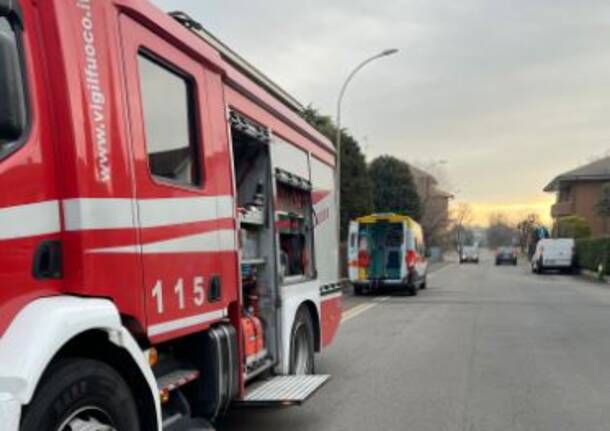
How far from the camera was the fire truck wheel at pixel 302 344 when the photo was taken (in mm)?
7536

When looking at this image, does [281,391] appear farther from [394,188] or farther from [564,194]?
[564,194]

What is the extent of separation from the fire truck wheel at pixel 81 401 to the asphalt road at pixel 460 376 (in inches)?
118

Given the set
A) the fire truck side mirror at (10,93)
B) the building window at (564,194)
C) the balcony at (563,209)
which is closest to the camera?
the fire truck side mirror at (10,93)

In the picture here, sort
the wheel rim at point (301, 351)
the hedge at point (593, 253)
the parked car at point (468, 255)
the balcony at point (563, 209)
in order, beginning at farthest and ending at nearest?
the parked car at point (468, 255)
the balcony at point (563, 209)
the hedge at point (593, 253)
the wheel rim at point (301, 351)

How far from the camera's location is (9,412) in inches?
117

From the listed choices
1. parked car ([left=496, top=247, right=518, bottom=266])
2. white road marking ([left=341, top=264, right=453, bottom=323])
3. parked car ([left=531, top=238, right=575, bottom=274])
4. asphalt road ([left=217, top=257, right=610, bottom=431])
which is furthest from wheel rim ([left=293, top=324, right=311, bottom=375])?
parked car ([left=496, top=247, right=518, bottom=266])

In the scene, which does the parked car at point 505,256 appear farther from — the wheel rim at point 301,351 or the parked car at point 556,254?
the wheel rim at point 301,351

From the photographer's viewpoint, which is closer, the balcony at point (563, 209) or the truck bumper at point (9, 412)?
the truck bumper at point (9, 412)

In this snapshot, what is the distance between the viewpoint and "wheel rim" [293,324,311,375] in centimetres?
774

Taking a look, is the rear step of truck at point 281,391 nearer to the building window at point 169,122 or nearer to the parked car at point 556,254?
the building window at point 169,122

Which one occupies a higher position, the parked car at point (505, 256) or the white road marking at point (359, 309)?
the white road marking at point (359, 309)

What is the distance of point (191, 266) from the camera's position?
15.6 feet

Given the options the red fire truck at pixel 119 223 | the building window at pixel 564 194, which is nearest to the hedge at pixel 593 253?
the building window at pixel 564 194

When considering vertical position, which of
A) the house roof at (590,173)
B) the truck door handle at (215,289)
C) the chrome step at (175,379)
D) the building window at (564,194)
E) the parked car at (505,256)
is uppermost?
the house roof at (590,173)
